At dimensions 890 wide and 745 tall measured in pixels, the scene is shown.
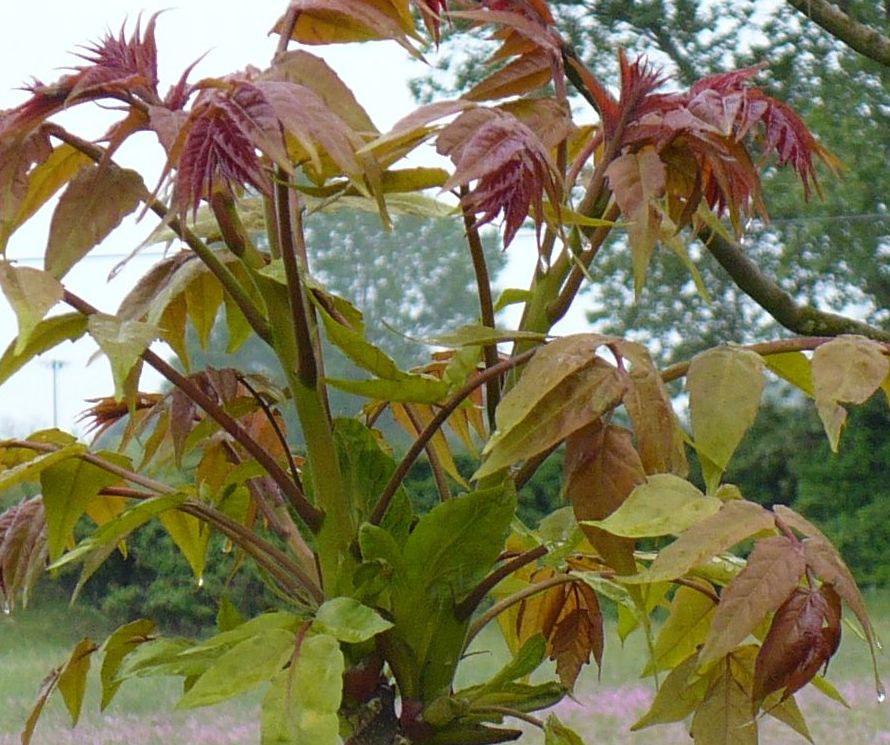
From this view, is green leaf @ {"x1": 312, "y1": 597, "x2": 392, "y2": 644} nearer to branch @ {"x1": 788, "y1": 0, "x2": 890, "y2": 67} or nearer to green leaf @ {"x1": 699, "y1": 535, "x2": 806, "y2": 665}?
green leaf @ {"x1": 699, "y1": 535, "x2": 806, "y2": 665}

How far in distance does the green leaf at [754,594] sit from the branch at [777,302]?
11.5 inches

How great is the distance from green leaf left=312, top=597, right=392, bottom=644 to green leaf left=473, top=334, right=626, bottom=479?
0.15 feet

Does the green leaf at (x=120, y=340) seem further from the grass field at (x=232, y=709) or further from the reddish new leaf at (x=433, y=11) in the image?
the grass field at (x=232, y=709)

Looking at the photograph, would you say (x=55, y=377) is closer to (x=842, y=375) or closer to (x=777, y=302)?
(x=777, y=302)

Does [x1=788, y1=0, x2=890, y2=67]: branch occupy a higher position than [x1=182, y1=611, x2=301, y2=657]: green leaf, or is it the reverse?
[x1=788, y1=0, x2=890, y2=67]: branch

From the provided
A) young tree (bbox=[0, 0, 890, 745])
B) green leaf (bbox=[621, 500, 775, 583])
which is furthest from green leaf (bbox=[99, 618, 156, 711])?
green leaf (bbox=[621, 500, 775, 583])

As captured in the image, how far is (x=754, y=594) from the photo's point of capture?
0.25 m

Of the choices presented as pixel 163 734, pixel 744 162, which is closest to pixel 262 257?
pixel 744 162

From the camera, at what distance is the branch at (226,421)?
31cm

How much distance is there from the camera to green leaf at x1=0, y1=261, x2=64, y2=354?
0.26m

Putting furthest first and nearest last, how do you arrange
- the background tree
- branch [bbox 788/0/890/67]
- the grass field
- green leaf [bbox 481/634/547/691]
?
the background tree, the grass field, branch [bbox 788/0/890/67], green leaf [bbox 481/634/547/691]

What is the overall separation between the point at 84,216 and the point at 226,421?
0.23ft

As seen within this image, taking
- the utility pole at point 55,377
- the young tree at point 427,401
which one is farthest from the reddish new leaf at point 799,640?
the utility pole at point 55,377

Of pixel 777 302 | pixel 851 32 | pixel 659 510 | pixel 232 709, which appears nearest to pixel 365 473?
pixel 659 510
